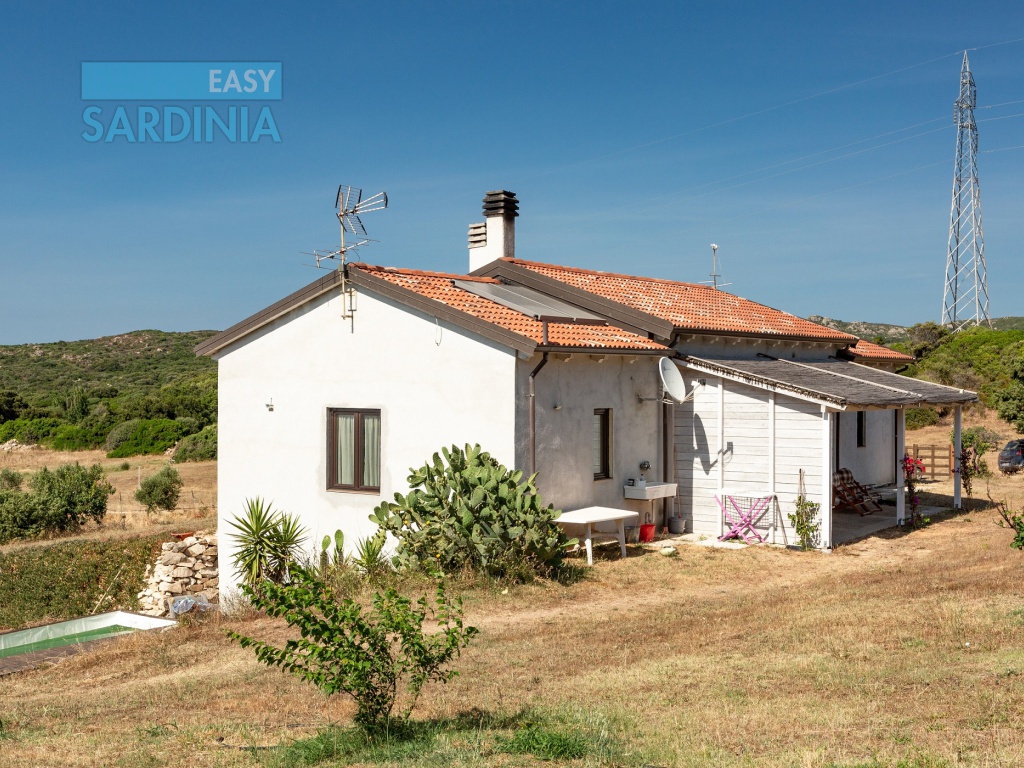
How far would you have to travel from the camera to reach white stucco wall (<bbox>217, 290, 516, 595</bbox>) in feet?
49.6

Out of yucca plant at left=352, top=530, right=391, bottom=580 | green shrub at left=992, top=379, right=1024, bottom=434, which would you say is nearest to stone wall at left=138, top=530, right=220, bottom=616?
yucca plant at left=352, top=530, right=391, bottom=580

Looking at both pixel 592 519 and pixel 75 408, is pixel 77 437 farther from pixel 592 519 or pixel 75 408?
pixel 592 519

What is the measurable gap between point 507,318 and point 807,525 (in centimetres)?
608

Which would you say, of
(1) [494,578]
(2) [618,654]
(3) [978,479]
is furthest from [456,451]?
(3) [978,479]

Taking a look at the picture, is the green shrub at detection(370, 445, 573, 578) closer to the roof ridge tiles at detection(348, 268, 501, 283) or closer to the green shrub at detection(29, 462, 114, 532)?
the roof ridge tiles at detection(348, 268, 501, 283)

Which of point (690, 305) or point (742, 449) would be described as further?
point (690, 305)

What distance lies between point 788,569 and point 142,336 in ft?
306

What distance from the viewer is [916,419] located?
40719mm

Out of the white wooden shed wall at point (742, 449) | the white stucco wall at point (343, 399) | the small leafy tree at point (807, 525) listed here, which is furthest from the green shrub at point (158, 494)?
the small leafy tree at point (807, 525)

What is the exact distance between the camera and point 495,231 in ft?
67.6

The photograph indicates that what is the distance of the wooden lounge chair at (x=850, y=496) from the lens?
20.1 metres

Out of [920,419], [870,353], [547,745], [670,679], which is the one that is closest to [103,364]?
[920,419]

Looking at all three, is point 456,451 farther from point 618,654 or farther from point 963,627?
point 963,627

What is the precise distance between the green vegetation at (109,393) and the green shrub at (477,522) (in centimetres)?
3597
